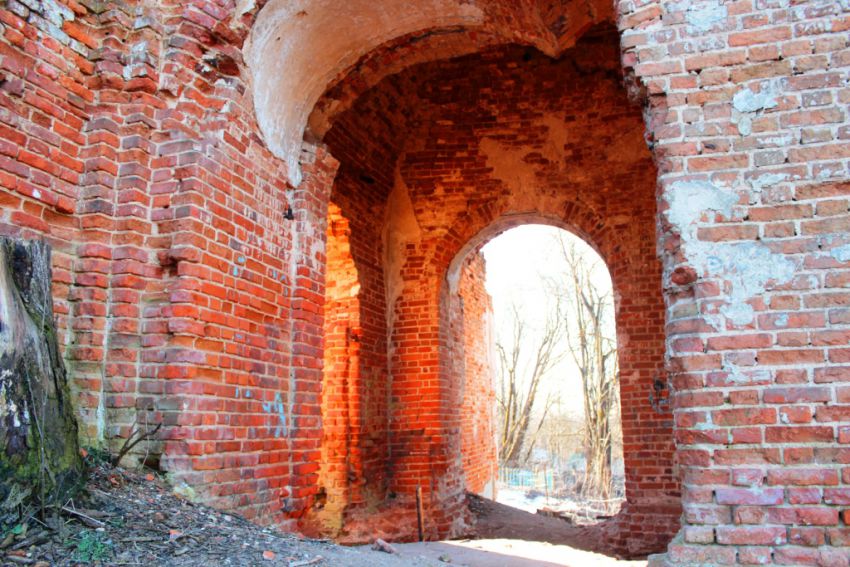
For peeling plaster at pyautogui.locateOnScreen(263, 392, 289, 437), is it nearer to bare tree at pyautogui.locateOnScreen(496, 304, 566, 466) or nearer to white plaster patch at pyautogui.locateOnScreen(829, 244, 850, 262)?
white plaster patch at pyautogui.locateOnScreen(829, 244, 850, 262)

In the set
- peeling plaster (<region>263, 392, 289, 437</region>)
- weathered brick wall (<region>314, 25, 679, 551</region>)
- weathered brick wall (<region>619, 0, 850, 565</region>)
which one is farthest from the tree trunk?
weathered brick wall (<region>314, 25, 679, 551</region>)

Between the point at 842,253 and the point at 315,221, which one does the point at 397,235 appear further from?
the point at 842,253

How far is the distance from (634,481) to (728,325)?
4.87 metres

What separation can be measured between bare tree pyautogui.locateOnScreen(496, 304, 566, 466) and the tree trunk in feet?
69.9

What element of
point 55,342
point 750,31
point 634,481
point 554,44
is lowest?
point 634,481

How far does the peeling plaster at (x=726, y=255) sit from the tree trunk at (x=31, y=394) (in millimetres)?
3029

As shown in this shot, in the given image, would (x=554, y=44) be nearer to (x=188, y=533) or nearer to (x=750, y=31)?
(x=750, y=31)

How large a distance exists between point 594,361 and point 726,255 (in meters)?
18.4

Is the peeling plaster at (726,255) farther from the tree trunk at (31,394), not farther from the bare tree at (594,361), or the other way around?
the bare tree at (594,361)

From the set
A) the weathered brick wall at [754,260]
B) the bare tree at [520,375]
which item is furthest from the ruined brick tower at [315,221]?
the bare tree at [520,375]

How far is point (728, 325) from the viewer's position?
3188 millimetres

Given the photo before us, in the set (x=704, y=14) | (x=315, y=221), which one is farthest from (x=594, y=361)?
(x=704, y=14)

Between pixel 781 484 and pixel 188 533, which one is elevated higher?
pixel 781 484

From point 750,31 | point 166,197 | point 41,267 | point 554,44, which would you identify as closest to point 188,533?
point 41,267
